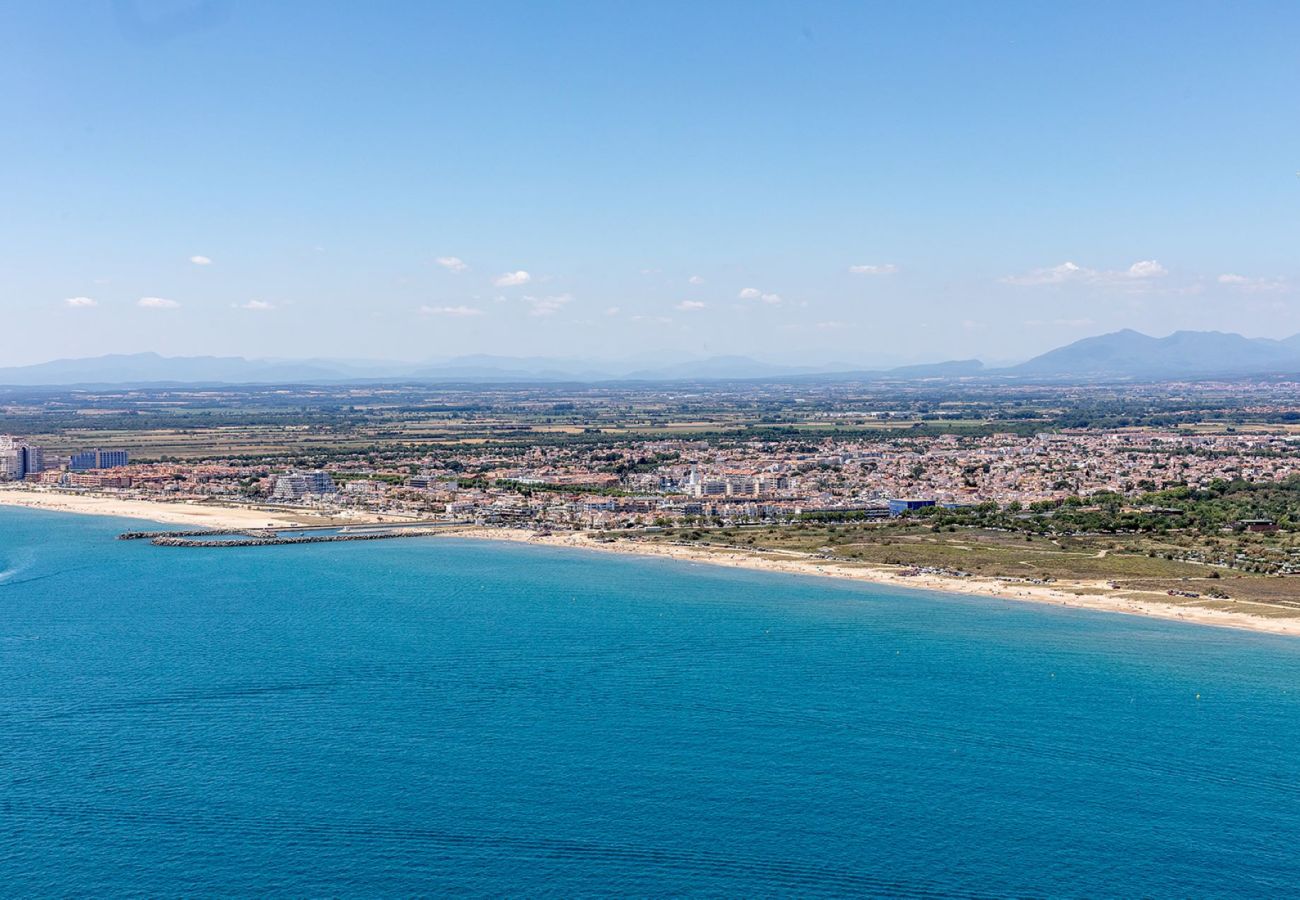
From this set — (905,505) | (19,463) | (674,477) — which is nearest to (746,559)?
(905,505)

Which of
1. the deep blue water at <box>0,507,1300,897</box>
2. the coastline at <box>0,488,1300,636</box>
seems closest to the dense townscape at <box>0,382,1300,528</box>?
the coastline at <box>0,488,1300,636</box>

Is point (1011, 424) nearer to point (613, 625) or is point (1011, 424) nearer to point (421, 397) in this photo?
point (613, 625)

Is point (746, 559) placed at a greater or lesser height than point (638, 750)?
lesser

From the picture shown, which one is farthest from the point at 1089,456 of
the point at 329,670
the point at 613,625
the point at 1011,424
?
the point at 329,670

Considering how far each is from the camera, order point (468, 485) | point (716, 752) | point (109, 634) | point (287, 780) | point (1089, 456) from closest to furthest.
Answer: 1. point (287, 780)
2. point (716, 752)
3. point (109, 634)
4. point (468, 485)
5. point (1089, 456)

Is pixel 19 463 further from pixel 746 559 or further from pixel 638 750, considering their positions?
pixel 638 750

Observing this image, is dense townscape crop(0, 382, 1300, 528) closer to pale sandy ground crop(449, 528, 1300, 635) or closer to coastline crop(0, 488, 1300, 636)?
coastline crop(0, 488, 1300, 636)
